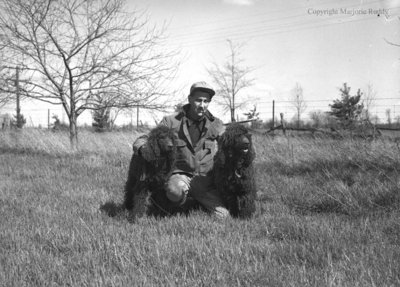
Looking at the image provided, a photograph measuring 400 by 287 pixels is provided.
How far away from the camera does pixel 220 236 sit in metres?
3.45

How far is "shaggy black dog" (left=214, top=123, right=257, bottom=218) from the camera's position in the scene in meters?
4.19

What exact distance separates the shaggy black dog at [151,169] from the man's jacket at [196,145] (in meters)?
0.49

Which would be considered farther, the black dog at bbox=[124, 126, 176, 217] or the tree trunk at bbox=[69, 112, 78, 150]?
the tree trunk at bbox=[69, 112, 78, 150]

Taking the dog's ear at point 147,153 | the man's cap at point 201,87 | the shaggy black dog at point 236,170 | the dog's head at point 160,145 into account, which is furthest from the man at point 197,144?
the dog's ear at point 147,153

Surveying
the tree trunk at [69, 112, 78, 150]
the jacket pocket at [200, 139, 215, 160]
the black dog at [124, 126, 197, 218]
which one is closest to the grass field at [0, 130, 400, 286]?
the black dog at [124, 126, 197, 218]

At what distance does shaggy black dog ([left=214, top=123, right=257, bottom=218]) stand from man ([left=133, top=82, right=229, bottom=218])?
0.29 meters

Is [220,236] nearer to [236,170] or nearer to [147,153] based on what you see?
[236,170]

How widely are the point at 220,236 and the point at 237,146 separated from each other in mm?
1103

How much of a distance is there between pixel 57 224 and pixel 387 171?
15.4 ft

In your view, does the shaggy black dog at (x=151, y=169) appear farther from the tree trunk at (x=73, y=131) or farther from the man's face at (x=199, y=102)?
the tree trunk at (x=73, y=131)

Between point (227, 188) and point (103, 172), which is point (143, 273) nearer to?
point (227, 188)

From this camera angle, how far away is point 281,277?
95.9 inches

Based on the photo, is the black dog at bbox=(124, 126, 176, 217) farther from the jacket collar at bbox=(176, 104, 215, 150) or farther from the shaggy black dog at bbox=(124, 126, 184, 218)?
the jacket collar at bbox=(176, 104, 215, 150)

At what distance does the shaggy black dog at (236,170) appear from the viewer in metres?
4.19
